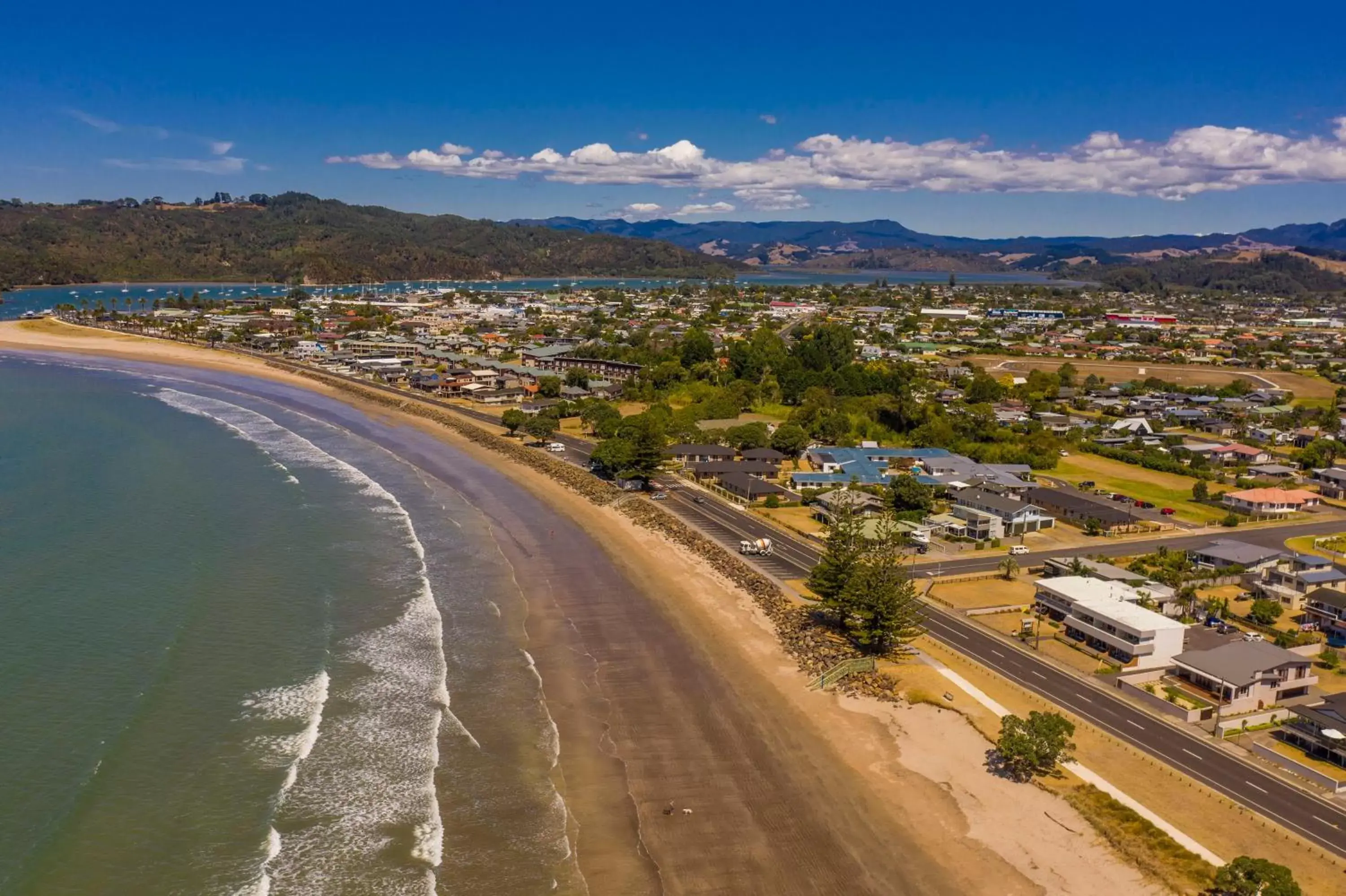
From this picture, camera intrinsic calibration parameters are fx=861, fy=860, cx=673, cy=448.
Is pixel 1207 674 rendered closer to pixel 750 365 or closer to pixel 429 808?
pixel 429 808

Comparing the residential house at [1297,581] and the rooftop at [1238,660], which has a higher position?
the rooftop at [1238,660]

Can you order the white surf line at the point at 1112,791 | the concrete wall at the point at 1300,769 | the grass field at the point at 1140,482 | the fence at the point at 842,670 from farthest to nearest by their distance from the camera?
the grass field at the point at 1140,482 < the fence at the point at 842,670 < the concrete wall at the point at 1300,769 < the white surf line at the point at 1112,791

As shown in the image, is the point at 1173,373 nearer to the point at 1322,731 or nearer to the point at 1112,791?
the point at 1322,731

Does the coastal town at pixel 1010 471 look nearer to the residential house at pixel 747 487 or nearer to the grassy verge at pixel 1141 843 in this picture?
the residential house at pixel 747 487

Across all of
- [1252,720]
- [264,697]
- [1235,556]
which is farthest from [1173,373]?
[264,697]

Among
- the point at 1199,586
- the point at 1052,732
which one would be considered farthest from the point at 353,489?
the point at 1199,586

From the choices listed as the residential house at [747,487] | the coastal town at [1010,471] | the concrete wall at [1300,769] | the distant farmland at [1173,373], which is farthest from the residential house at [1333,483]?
the distant farmland at [1173,373]
